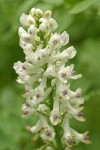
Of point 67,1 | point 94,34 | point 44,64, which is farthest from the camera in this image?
point 94,34

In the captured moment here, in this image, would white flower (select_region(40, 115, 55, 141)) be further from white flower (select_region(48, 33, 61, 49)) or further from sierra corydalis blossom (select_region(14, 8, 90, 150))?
white flower (select_region(48, 33, 61, 49))

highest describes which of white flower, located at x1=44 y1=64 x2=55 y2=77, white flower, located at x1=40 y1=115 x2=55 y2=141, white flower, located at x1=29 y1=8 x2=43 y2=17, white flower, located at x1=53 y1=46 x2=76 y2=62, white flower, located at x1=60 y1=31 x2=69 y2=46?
white flower, located at x1=29 y1=8 x2=43 y2=17

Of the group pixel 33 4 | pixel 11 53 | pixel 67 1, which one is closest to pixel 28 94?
pixel 67 1

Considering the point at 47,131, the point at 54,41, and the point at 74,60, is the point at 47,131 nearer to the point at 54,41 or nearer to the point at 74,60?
the point at 54,41

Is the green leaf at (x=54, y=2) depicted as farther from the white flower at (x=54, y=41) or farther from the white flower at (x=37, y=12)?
the white flower at (x=54, y=41)

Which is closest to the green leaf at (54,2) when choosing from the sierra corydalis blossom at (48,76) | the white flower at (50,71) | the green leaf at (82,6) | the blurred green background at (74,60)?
the blurred green background at (74,60)

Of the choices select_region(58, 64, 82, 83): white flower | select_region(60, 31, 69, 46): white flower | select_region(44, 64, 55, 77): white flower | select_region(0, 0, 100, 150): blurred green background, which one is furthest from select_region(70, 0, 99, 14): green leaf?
select_region(44, 64, 55, 77): white flower

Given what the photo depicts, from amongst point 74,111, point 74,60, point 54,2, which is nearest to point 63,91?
point 74,111

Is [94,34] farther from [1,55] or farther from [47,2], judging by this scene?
[47,2]
